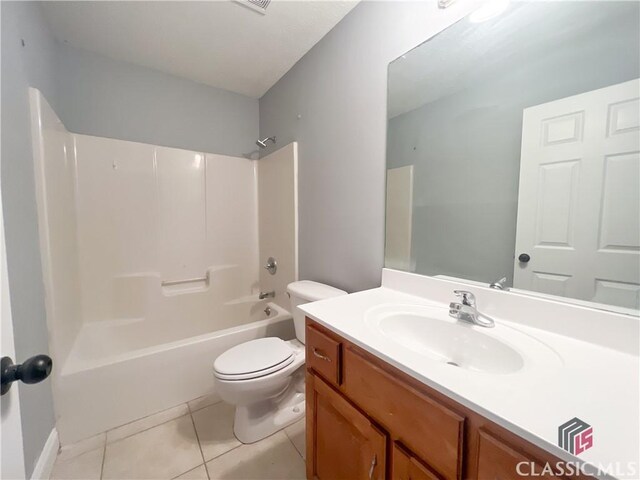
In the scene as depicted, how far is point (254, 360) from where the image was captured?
127cm

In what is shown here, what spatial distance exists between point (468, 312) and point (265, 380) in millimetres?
947

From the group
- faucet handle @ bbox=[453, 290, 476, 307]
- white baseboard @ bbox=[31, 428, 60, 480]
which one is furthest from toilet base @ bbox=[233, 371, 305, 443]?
faucet handle @ bbox=[453, 290, 476, 307]

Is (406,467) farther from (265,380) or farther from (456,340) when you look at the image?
(265,380)

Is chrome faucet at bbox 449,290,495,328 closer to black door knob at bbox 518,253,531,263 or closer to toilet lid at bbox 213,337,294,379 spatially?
black door knob at bbox 518,253,531,263

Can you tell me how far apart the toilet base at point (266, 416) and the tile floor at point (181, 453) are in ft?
0.11

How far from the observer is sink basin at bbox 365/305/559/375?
0.68 m

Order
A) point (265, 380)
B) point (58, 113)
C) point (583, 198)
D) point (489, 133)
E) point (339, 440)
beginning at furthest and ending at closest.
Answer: point (58, 113), point (265, 380), point (489, 133), point (339, 440), point (583, 198)

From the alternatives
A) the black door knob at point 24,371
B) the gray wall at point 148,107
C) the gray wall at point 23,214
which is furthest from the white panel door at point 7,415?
the gray wall at point 148,107

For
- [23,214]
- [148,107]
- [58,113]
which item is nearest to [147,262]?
[23,214]

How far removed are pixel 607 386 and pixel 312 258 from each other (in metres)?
1.40

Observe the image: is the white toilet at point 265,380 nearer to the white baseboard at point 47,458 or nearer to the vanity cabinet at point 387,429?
the vanity cabinet at point 387,429

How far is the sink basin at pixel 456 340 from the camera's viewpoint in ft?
2.23

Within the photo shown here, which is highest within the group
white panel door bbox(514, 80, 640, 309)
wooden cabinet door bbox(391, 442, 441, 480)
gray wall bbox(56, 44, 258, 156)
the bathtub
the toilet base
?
gray wall bbox(56, 44, 258, 156)

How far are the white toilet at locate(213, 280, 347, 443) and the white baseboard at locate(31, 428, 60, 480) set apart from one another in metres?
0.72
